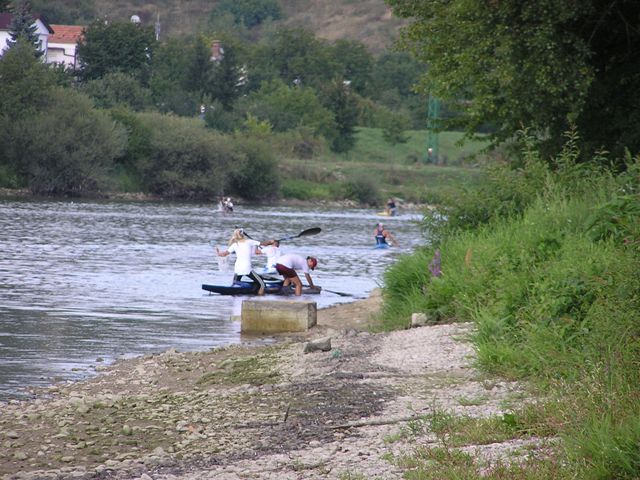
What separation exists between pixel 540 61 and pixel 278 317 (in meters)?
6.69


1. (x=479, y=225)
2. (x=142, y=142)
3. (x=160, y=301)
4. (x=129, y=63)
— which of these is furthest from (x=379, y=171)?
(x=479, y=225)

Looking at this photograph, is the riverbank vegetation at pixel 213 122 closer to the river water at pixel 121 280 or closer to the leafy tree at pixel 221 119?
the leafy tree at pixel 221 119

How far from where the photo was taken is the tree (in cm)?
2189

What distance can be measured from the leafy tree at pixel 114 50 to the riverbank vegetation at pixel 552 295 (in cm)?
12811

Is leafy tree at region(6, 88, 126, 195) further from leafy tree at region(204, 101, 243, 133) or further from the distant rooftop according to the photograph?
the distant rooftop

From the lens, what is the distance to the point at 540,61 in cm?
2197

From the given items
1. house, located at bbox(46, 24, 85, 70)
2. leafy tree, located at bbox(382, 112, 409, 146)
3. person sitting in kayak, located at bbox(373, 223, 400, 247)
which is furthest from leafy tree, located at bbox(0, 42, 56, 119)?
house, located at bbox(46, 24, 85, 70)

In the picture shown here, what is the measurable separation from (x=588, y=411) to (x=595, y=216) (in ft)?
17.4

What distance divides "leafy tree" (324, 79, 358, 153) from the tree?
400 ft

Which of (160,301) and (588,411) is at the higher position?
(588,411)

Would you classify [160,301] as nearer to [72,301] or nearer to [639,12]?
[72,301]

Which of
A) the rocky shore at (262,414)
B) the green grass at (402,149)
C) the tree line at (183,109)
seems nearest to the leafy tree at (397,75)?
the tree line at (183,109)

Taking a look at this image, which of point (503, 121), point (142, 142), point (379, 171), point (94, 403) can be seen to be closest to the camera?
point (94, 403)

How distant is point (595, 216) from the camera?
13398 millimetres
